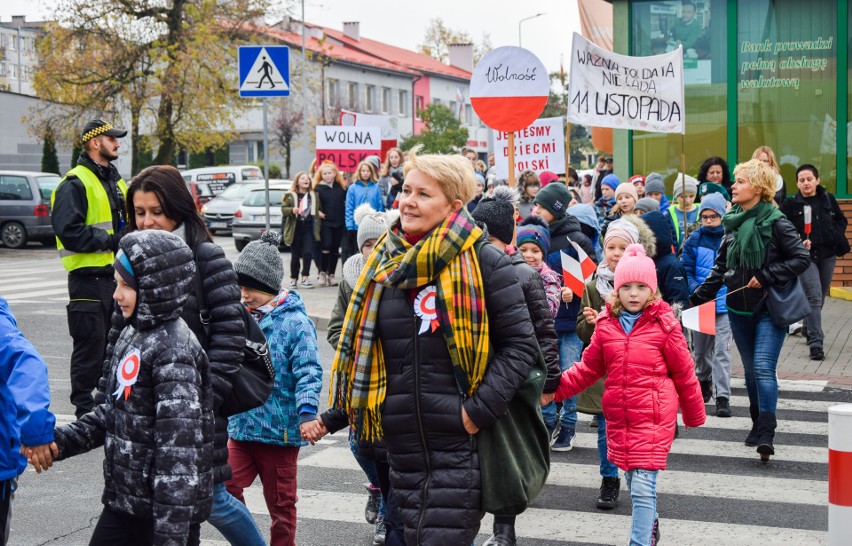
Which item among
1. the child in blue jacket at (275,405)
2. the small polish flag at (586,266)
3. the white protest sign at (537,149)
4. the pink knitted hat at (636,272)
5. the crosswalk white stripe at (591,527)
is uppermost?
the white protest sign at (537,149)

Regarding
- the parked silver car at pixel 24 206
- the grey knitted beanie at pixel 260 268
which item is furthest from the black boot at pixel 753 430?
the parked silver car at pixel 24 206

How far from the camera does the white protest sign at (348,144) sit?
20.4 meters

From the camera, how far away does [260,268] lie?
512 cm

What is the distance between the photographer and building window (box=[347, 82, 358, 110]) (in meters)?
70.0

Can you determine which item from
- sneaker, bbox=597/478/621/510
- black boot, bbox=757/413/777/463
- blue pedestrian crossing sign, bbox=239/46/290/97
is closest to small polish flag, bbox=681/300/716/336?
sneaker, bbox=597/478/621/510

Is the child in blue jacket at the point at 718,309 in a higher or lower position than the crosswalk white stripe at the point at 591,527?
higher

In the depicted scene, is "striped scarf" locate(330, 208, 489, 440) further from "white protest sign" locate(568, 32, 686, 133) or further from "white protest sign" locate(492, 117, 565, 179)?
"white protest sign" locate(492, 117, 565, 179)

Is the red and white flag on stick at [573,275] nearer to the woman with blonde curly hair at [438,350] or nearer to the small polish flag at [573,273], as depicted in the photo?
the small polish flag at [573,273]

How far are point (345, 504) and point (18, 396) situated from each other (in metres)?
2.99

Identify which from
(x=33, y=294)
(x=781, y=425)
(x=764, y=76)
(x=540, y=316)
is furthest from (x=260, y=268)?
(x=33, y=294)

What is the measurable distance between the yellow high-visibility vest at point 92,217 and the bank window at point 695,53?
10926mm

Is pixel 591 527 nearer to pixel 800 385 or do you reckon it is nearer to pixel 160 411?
pixel 160 411

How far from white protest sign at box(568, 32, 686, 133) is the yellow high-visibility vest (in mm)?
5047

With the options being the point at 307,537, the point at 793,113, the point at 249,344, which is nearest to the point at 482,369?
the point at 249,344
